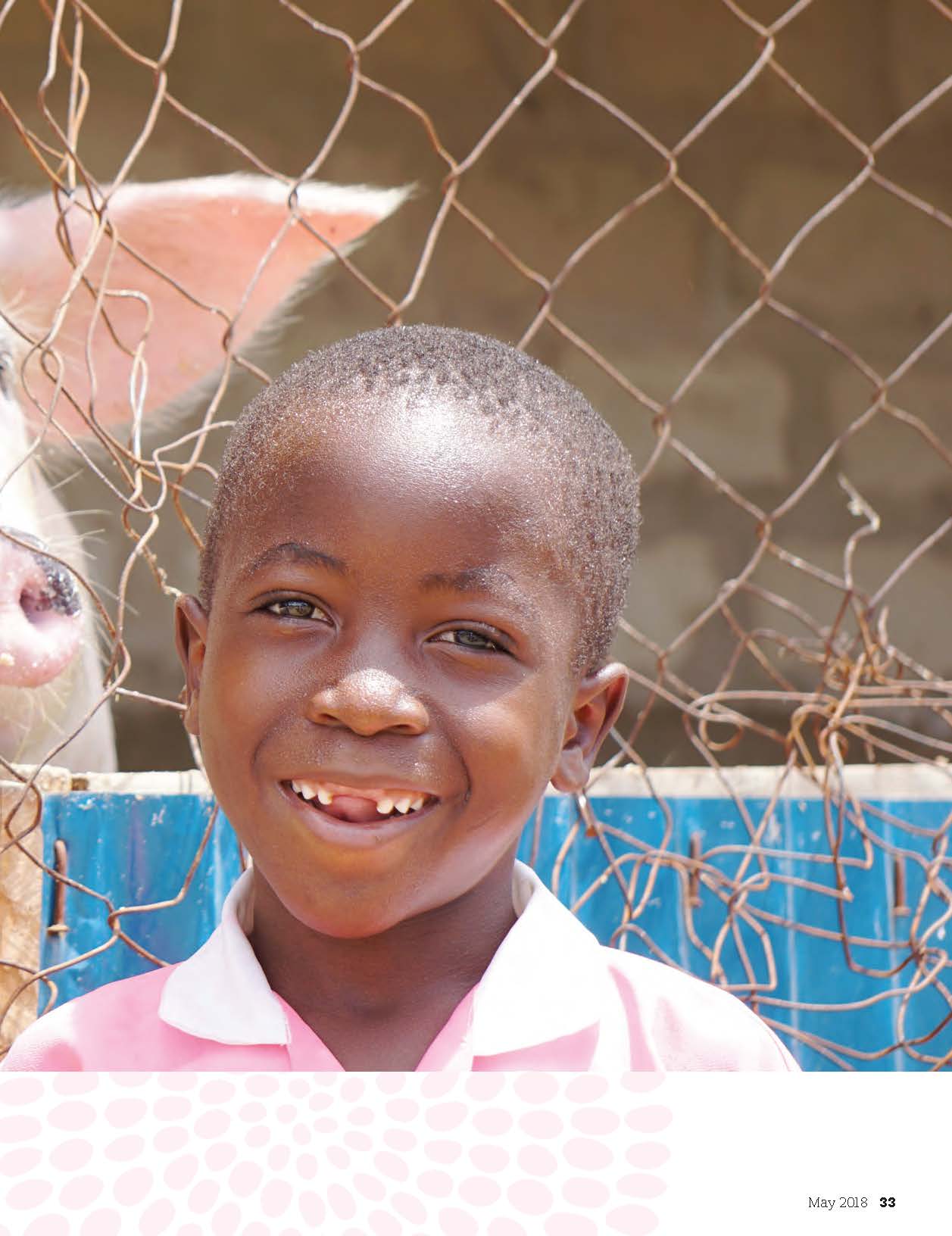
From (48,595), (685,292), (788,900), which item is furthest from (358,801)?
(685,292)

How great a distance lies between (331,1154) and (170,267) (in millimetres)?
1294

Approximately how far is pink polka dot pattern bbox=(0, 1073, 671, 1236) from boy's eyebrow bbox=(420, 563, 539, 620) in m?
0.23

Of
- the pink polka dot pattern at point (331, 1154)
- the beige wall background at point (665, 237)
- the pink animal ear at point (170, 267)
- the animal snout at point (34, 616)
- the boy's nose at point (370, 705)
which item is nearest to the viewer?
the pink polka dot pattern at point (331, 1154)

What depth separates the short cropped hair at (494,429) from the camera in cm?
79

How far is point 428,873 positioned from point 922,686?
1.94 feet

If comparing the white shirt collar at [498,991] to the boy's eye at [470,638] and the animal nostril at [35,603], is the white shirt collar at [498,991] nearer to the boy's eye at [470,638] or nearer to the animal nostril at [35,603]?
the boy's eye at [470,638]

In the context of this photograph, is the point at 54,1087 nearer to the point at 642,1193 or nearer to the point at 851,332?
the point at 642,1193

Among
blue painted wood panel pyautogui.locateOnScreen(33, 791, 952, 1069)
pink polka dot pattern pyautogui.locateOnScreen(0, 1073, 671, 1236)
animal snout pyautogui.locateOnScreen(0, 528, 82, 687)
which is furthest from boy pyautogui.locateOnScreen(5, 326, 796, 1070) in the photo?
animal snout pyautogui.locateOnScreen(0, 528, 82, 687)

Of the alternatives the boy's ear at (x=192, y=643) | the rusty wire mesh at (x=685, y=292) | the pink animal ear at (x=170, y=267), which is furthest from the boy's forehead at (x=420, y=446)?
the rusty wire mesh at (x=685, y=292)

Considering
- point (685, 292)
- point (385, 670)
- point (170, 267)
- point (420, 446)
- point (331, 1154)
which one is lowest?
point (331, 1154)

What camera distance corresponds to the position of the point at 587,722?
34.4 inches

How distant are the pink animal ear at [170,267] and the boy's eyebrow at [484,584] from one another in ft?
2.59

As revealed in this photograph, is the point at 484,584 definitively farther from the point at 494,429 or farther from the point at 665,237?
the point at 665,237

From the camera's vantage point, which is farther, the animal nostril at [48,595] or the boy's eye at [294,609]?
the animal nostril at [48,595]
